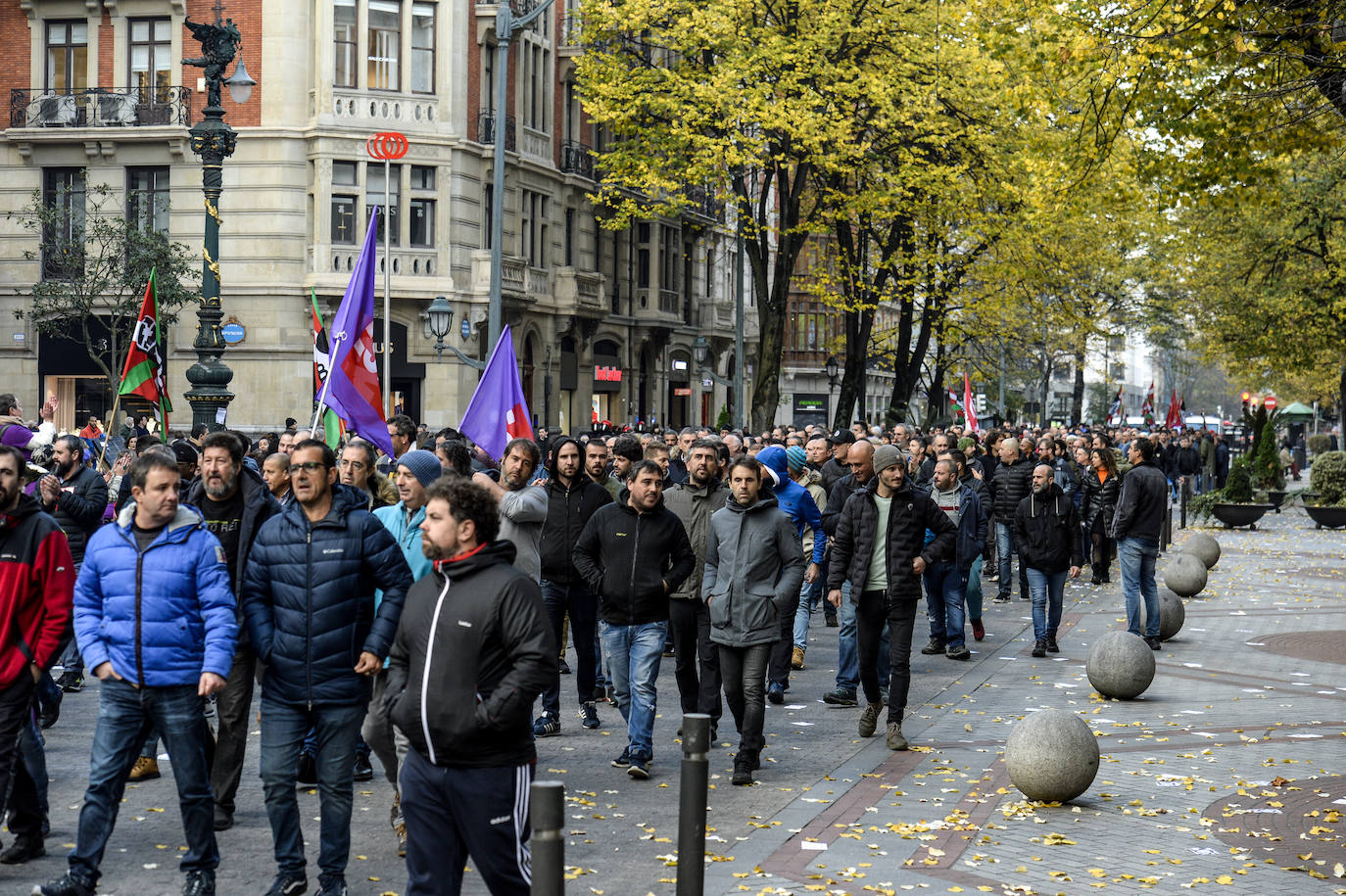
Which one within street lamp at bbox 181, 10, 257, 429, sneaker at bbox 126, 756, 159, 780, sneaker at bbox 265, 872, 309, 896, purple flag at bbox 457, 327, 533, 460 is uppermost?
street lamp at bbox 181, 10, 257, 429

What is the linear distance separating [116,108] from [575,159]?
12318 mm

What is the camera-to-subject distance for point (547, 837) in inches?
181

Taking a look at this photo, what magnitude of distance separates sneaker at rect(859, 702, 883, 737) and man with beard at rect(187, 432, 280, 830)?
4526 mm

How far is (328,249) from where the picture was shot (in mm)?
34375

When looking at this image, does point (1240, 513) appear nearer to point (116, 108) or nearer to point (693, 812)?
point (116, 108)

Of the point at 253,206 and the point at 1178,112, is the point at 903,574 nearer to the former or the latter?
the point at 1178,112

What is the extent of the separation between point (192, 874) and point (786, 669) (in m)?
6.56

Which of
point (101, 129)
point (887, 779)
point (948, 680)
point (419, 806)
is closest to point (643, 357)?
point (101, 129)

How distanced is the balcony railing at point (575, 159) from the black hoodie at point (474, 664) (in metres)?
37.4

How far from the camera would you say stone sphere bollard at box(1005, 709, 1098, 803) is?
8938 millimetres

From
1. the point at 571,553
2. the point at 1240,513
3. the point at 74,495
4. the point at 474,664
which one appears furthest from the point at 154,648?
the point at 1240,513

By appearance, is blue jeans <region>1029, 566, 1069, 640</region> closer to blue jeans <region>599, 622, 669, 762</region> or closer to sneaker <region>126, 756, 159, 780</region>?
blue jeans <region>599, 622, 669, 762</region>

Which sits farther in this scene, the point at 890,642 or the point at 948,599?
the point at 948,599

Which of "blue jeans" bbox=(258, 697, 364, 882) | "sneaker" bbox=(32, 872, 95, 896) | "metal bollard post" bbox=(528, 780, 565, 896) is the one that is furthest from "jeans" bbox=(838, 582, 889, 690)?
"metal bollard post" bbox=(528, 780, 565, 896)
